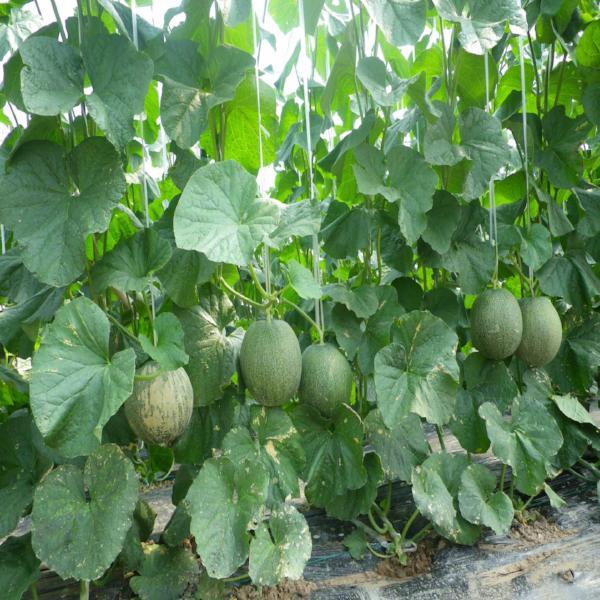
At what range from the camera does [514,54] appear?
2682 mm

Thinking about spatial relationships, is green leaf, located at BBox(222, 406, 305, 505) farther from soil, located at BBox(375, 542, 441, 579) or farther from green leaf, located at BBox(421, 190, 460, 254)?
green leaf, located at BBox(421, 190, 460, 254)

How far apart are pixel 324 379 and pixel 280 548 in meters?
0.41

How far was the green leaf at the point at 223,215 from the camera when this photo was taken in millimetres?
1166

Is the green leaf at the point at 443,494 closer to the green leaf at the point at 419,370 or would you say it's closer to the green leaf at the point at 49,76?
the green leaf at the point at 419,370

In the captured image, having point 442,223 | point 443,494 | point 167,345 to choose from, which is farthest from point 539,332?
point 167,345

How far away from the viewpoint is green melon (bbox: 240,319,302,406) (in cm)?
137

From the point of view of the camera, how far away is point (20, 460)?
4.86 ft

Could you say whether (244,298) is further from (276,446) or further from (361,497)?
(361,497)

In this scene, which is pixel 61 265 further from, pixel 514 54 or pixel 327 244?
pixel 514 54

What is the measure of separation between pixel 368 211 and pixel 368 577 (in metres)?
1.08

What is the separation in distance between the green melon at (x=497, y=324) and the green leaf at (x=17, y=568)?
133cm

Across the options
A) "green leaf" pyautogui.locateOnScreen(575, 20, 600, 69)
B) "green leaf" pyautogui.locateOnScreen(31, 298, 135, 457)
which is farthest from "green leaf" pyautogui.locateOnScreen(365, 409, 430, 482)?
"green leaf" pyautogui.locateOnScreen(575, 20, 600, 69)

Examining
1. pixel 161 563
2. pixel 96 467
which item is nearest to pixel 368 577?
pixel 161 563

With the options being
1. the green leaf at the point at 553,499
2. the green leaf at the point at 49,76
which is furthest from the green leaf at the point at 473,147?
the green leaf at the point at 553,499
